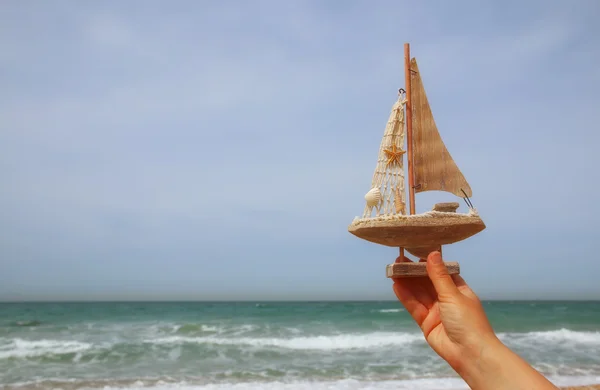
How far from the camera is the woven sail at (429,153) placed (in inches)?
145

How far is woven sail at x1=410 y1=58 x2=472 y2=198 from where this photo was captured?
3.68 meters

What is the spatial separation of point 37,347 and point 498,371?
17.8m

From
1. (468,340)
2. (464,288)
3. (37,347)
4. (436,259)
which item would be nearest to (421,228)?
(464,288)

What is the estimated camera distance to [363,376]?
11148 millimetres

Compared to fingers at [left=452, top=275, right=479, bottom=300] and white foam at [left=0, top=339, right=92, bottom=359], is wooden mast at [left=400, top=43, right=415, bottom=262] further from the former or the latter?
white foam at [left=0, top=339, right=92, bottom=359]

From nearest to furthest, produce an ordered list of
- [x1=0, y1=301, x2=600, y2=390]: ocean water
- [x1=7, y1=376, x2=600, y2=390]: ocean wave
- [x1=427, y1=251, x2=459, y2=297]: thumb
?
[x1=427, y1=251, x2=459, y2=297]: thumb → [x1=7, y1=376, x2=600, y2=390]: ocean wave → [x1=0, y1=301, x2=600, y2=390]: ocean water

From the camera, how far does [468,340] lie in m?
2.24

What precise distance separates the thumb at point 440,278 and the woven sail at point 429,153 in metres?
1.14

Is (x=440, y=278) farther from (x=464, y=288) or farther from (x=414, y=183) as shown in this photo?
(x=414, y=183)

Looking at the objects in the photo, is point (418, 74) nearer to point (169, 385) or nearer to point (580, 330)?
point (169, 385)

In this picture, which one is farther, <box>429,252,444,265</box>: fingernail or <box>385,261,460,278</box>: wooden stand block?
<box>385,261,460,278</box>: wooden stand block

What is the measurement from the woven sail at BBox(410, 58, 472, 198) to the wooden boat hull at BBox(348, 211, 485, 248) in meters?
0.38

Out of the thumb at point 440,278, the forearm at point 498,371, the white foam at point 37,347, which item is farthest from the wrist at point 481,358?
the white foam at point 37,347

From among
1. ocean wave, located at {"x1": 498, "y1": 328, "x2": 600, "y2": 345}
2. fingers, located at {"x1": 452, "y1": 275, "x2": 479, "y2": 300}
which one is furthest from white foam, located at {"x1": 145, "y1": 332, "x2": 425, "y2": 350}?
fingers, located at {"x1": 452, "y1": 275, "x2": 479, "y2": 300}
